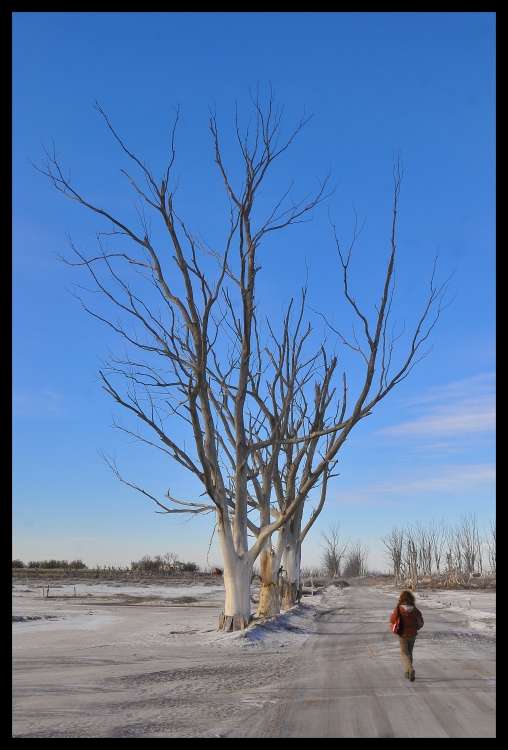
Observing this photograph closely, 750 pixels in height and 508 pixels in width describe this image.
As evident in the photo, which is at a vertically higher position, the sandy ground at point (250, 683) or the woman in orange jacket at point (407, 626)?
the woman in orange jacket at point (407, 626)

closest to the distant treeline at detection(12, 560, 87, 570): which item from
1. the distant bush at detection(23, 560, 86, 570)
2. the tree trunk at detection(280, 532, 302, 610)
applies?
the distant bush at detection(23, 560, 86, 570)

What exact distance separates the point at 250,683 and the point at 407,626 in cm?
221

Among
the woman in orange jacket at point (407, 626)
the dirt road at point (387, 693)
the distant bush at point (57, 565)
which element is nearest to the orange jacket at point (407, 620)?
the woman in orange jacket at point (407, 626)

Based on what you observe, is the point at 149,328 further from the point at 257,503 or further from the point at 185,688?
the point at 185,688

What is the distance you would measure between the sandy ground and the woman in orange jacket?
0.31 meters

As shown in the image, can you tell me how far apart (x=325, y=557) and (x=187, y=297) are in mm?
77121

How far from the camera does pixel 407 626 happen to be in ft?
29.7

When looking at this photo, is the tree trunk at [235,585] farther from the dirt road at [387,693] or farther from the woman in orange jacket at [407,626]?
the woman in orange jacket at [407,626]

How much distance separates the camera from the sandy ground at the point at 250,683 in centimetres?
635

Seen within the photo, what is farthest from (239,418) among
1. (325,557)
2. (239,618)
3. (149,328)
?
(325,557)

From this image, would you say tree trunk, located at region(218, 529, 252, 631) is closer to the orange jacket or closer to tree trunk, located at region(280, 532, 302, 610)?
the orange jacket

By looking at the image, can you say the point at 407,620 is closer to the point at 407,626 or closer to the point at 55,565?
the point at 407,626

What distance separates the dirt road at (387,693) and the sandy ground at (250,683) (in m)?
0.02

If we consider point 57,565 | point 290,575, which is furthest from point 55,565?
point 290,575
